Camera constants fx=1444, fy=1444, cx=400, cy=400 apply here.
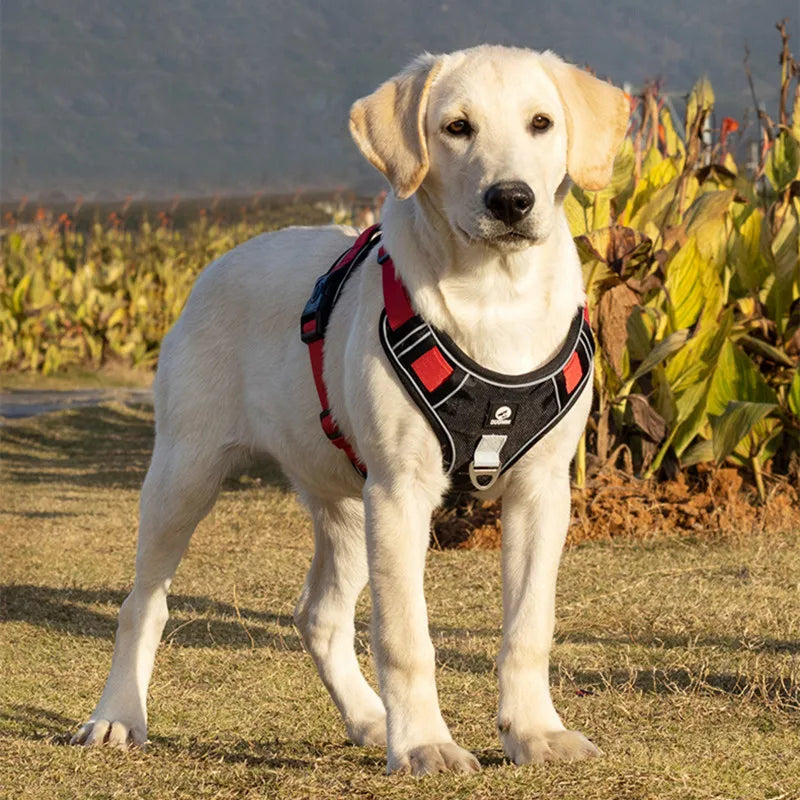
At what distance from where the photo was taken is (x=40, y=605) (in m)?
5.80

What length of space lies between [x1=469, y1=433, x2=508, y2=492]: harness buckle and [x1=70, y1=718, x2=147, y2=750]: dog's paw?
4.07ft

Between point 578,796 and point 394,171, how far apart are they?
1481 millimetres

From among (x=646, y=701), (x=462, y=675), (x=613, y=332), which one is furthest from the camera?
(x=613, y=332)

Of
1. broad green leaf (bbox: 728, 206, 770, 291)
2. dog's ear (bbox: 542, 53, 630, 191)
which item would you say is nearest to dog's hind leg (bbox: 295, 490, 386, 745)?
dog's ear (bbox: 542, 53, 630, 191)

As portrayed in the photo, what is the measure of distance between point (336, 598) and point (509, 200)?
4.90 ft

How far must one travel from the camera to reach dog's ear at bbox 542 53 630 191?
3.46 metres

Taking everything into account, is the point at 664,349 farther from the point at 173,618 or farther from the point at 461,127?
the point at 461,127

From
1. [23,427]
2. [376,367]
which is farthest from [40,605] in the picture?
[23,427]

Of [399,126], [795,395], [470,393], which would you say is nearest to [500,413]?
[470,393]

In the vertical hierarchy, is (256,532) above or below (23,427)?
above

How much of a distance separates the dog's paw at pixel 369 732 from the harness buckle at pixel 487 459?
2.75 ft

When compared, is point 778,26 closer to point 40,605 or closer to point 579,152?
point 579,152

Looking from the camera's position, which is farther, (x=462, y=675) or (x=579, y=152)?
(x=462, y=675)

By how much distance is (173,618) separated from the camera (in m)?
5.50
